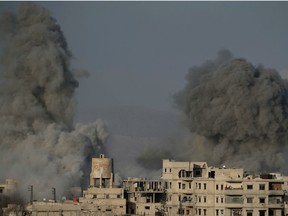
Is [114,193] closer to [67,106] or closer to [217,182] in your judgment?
[217,182]

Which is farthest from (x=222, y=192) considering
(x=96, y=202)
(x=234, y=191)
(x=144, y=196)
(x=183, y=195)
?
(x=144, y=196)

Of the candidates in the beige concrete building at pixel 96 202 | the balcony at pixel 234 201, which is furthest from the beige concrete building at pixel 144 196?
the balcony at pixel 234 201

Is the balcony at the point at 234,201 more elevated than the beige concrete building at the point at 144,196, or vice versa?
the beige concrete building at the point at 144,196

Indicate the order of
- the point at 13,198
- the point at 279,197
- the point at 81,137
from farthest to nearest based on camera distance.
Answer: the point at 81,137
the point at 13,198
the point at 279,197

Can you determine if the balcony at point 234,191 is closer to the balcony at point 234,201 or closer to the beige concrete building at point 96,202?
the balcony at point 234,201

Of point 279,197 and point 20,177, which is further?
point 20,177

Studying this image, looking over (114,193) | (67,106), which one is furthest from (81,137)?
(114,193)

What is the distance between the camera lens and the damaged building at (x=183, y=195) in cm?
9281

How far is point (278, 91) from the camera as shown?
378ft

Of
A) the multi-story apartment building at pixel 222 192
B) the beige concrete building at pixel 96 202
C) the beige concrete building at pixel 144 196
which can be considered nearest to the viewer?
the multi-story apartment building at pixel 222 192

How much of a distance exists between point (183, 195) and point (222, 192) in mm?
4581

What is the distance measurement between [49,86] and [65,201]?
20222 millimetres

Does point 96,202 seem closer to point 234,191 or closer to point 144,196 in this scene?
point 144,196

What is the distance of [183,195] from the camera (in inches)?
3834
